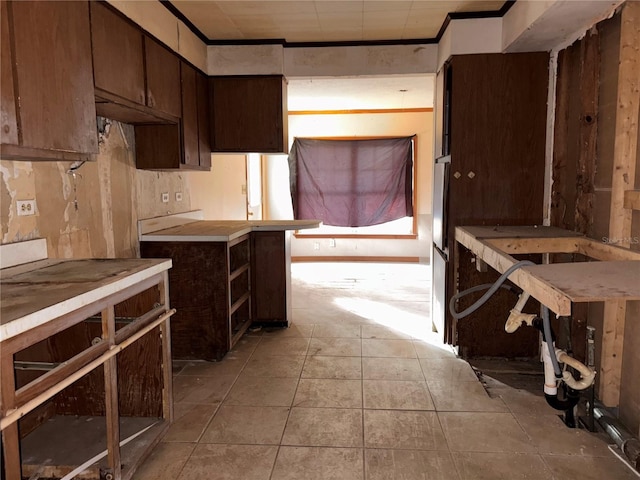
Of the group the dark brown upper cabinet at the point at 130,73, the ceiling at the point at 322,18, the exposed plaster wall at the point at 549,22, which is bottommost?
the dark brown upper cabinet at the point at 130,73

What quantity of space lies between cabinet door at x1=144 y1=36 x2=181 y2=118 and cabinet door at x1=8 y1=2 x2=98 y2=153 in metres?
0.65

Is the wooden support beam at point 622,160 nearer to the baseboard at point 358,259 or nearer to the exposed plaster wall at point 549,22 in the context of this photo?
the exposed plaster wall at point 549,22

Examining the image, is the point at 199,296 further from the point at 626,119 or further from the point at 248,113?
the point at 626,119

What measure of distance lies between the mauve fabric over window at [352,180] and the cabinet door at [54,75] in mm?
5359

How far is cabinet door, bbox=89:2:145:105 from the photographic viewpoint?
7.09ft

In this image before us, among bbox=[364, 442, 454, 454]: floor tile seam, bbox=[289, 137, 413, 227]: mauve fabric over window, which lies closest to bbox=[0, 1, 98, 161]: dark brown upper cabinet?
bbox=[364, 442, 454, 454]: floor tile seam

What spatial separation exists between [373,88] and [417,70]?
5.41 ft

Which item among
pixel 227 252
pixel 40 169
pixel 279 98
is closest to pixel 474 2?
pixel 279 98

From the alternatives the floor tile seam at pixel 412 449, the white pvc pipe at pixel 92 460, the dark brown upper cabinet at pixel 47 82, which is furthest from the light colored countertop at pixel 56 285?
the floor tile seam at pixel 412 449

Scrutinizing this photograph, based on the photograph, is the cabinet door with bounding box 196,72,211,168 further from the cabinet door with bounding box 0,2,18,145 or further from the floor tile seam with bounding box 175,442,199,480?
the floor tile seam with bounding box 175,442,199,480

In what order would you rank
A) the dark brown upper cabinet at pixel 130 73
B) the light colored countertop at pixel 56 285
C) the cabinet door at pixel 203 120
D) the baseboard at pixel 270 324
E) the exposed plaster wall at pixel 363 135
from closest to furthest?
the light colored countertop at pixel 56 285 < the dark brown upper cabinet at pixel 130 73 < the cabinet door at pixel 203 120 < the baseboard at pixel 270 324 < the exposed plaster wall at pixel 363 135

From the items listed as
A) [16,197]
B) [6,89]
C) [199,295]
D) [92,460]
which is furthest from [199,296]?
[6,89]

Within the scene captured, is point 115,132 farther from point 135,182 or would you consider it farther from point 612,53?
point 612,53

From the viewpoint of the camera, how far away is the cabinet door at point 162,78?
2.72 meters
